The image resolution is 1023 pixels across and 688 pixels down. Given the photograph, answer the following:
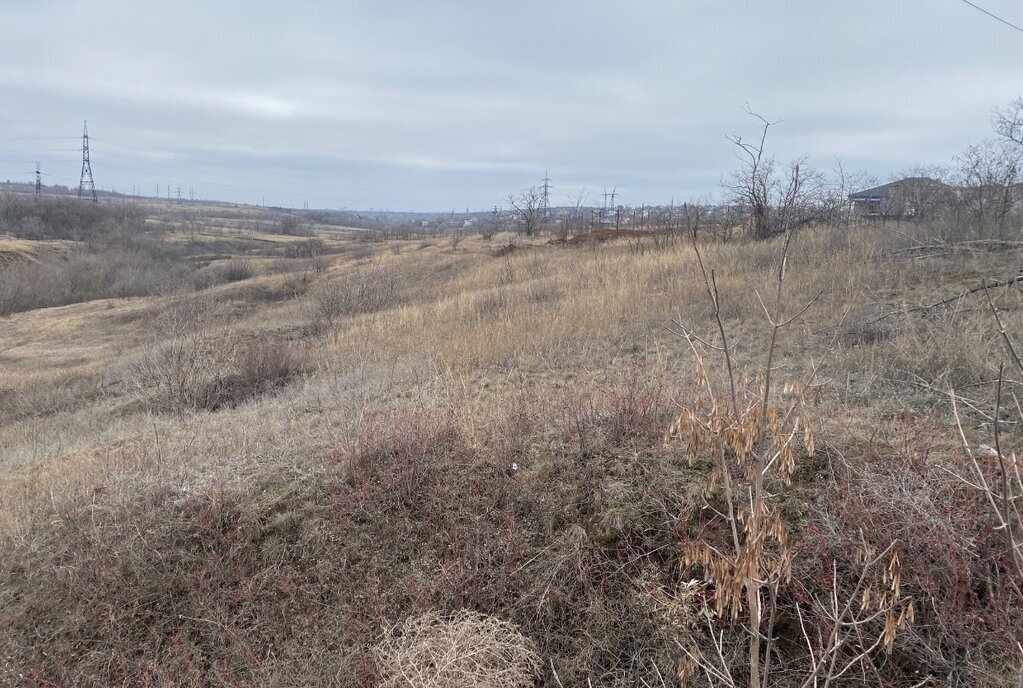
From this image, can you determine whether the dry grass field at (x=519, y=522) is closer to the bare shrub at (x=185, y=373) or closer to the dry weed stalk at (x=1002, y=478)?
the dry weed stalk at (x=1002, y=478)

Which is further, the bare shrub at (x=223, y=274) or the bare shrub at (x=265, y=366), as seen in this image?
the bare shrub at (x=223, y=274)

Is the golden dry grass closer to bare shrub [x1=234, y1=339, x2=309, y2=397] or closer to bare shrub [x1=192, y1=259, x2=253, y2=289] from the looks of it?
bare shrub [x1=234, y1=339, x2=309, y2=397]

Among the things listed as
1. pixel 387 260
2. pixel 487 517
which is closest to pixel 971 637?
pixel 487 517

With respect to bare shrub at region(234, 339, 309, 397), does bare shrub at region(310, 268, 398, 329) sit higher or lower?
higher

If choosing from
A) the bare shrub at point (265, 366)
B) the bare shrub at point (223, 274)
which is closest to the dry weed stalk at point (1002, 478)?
the bare shrub at point (265, 366)

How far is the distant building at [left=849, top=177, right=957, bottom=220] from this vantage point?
1481 centimetres

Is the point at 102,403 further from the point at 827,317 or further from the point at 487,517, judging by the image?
the point at 827,317

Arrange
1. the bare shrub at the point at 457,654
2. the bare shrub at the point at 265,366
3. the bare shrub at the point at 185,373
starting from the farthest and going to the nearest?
the bare shrub at the point at 265,366 → the bare shrub at the point at 185,373 → the bare shrub at the point at 457,654

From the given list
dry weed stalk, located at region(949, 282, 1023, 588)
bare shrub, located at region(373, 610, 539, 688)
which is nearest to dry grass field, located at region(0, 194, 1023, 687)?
bare shrub, located at region(373, 610, 539, 688)

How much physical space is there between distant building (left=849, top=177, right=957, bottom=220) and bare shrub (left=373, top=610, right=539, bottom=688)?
1552cm

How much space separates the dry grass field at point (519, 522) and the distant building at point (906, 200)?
862 cm

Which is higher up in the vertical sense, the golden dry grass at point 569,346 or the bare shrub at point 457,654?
the golden dry grass at point 569,346

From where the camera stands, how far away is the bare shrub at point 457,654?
9.13 feet

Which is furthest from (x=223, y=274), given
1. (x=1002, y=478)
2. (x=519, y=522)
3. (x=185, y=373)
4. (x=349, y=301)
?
(x=1002, y=478)
